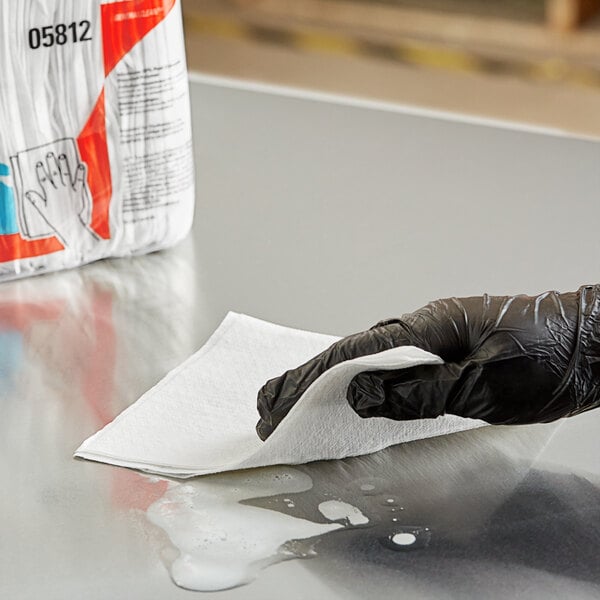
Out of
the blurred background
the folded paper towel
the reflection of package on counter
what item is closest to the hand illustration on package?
the reflection of package on counter

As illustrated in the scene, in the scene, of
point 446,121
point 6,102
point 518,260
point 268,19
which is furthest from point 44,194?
point 268,19

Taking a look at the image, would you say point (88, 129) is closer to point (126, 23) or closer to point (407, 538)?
point (126, 23)

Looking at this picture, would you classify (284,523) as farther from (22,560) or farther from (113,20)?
(113,20)

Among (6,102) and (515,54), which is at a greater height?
(6,102)

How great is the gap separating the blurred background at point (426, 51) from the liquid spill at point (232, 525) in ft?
5.50

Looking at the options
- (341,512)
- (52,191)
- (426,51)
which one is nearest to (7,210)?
(52,191)

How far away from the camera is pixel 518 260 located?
87cm

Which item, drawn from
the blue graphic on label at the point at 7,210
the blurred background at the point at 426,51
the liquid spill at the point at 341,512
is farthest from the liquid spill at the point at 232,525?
the blurred background at the point at 426,51

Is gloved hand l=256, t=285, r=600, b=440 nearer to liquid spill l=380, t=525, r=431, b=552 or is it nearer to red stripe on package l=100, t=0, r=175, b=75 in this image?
liquid spill l=380, t=525, r=431, b=552

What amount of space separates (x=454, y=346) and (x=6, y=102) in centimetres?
38

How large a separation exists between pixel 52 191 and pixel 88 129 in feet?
0.17

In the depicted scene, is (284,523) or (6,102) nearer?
(284,523)

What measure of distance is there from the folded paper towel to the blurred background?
5.10 feet

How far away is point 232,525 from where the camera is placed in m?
0.58
